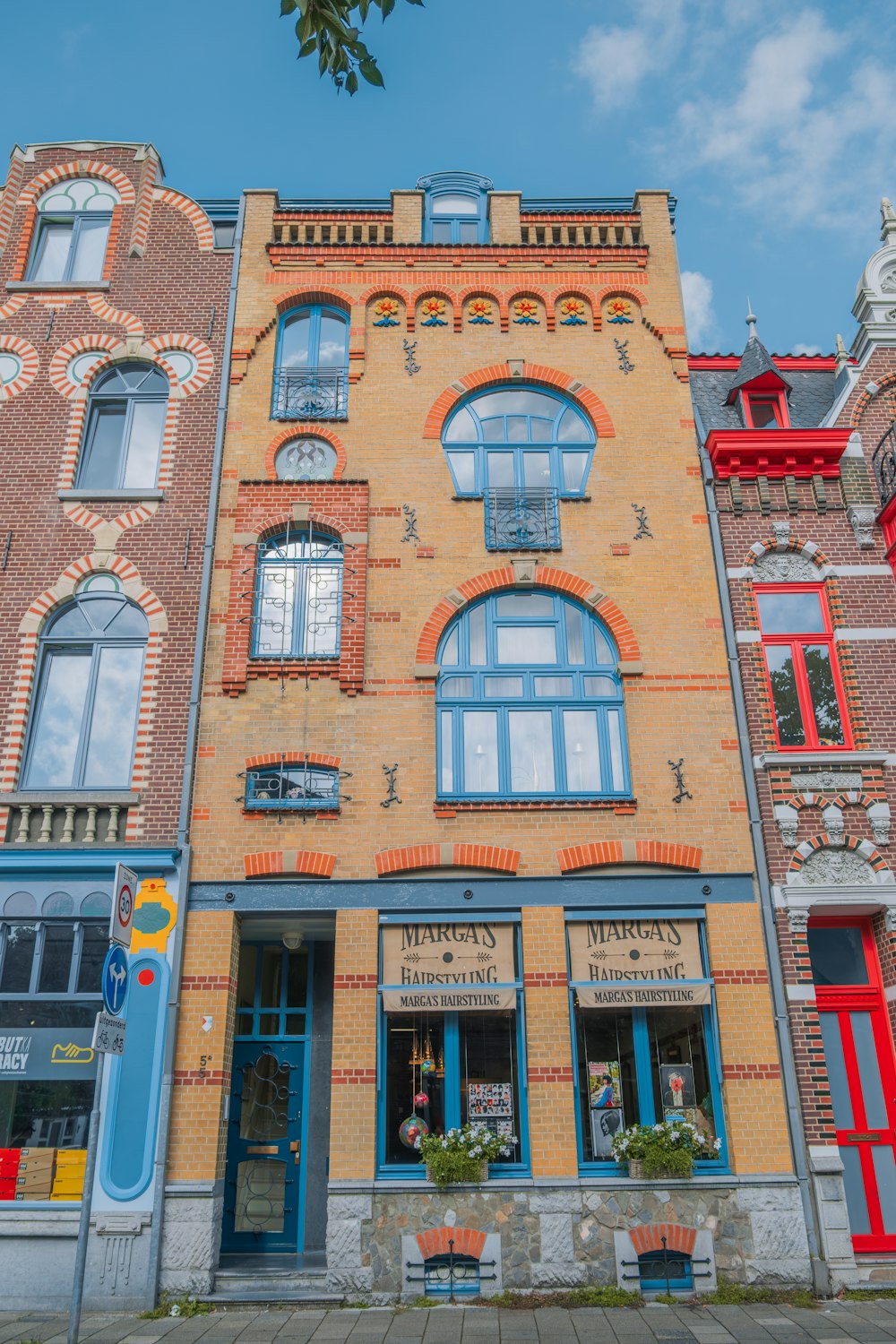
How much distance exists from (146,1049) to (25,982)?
66.6 inches

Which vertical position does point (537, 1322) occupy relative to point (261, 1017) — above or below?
below

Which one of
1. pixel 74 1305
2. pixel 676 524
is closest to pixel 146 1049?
pixel 74 1305

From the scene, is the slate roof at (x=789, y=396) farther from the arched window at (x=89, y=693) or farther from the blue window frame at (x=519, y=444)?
the arched window at (x=89, y=693)

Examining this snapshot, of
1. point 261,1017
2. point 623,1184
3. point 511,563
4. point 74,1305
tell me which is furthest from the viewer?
point 511,563

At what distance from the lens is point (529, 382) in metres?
14.6

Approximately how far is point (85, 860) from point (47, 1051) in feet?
7.07

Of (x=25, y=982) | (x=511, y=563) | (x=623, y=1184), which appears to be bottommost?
(x=623, y=1184)

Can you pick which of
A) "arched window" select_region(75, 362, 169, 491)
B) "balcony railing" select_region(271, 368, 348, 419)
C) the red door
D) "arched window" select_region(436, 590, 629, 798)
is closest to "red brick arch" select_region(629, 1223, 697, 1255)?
the red door

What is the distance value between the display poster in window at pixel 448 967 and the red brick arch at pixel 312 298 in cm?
933

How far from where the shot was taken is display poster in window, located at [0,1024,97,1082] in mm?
11109

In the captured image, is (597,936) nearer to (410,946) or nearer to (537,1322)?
(410,946)

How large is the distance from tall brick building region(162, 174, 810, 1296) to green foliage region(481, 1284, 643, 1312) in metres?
0.17

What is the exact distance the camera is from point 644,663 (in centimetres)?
1288

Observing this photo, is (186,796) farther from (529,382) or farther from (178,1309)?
(529,382)
